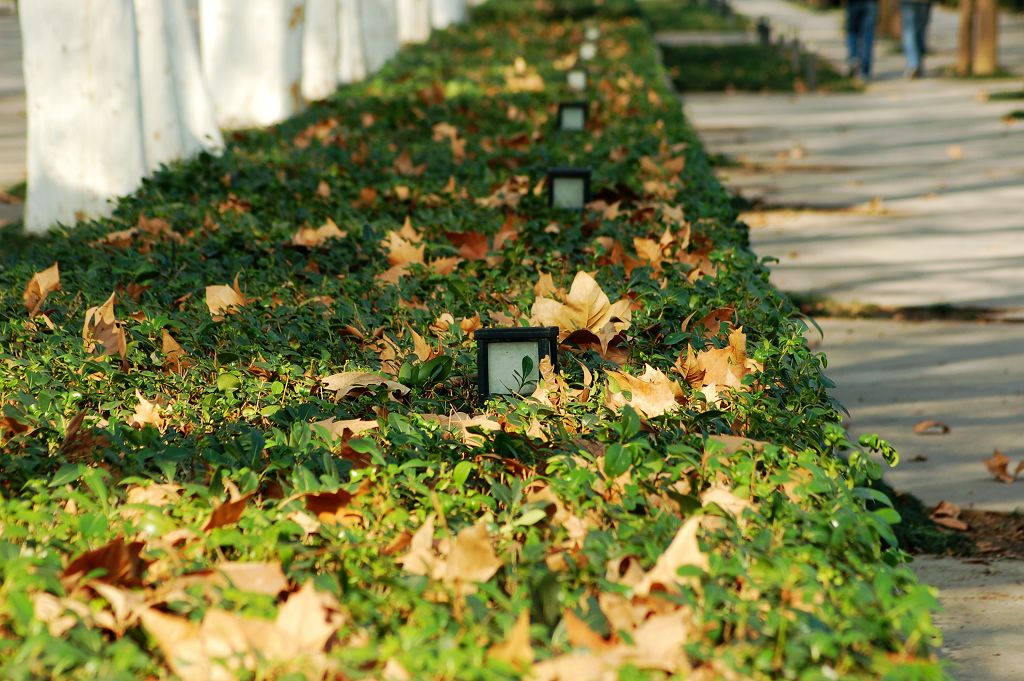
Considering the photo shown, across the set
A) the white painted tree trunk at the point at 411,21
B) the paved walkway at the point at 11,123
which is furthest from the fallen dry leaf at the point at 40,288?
the white painted tree trunk at the point at 411,21

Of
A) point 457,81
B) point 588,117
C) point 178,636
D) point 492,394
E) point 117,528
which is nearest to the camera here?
point 178,636

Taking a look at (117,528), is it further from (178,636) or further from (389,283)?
(389,283)

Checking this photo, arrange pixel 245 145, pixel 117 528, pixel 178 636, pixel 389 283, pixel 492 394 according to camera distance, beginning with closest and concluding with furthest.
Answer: pixel 178 636, pixel 117 528, pixel 492 394, pixel 389 283, pixel 245 145

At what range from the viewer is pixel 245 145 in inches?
386

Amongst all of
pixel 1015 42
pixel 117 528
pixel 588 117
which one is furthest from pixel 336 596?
pixel 1015 42

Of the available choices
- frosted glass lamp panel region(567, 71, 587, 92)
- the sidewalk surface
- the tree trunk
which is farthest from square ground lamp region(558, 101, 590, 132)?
the tree trunk

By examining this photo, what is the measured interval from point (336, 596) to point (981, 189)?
11.3 meters

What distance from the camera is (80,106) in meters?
8.21

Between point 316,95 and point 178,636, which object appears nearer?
point 178,636

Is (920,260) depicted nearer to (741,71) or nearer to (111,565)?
(111,565)

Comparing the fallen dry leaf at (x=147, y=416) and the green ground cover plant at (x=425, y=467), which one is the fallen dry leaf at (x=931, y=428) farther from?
the fallen dry leaf at (x=147, y=416)

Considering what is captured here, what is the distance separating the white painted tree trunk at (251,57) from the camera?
40.6 feet

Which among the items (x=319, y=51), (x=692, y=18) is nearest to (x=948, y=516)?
(x=319, y=51)

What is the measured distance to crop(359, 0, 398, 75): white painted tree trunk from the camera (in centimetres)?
1891
